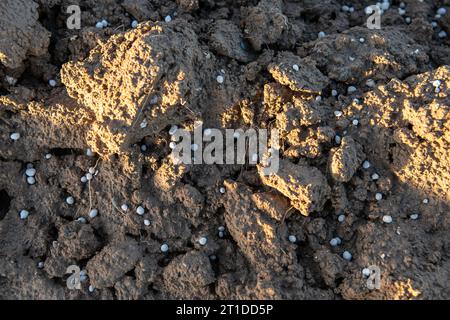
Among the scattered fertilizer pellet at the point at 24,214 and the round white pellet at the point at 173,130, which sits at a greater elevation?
the round white pellet at the point at 173,130

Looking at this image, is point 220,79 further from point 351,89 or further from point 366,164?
point 366,164

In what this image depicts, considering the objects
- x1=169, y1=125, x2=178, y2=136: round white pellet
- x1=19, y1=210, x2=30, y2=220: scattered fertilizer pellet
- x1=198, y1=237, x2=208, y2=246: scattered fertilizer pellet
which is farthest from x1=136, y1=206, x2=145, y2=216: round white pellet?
x1=19, y1=210, x2=30, y2=220: scattered fertilizer pellet

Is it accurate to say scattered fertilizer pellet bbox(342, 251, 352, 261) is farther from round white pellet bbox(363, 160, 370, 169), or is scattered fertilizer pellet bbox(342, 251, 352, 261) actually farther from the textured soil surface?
round white pellet bbox(363, 160, 370, 169)

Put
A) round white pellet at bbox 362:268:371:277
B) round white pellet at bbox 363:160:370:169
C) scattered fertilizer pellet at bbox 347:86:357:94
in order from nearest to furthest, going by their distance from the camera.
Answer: round white pellet at bbox 362:268:371:277 → round white pellet at bbox 363:160:370:169 → scattered fertilizer pellet at bbox 347:86:357:94

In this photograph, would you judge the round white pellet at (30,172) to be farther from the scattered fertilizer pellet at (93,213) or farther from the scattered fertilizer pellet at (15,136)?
the scattered fertilizer pellet at (93,213)

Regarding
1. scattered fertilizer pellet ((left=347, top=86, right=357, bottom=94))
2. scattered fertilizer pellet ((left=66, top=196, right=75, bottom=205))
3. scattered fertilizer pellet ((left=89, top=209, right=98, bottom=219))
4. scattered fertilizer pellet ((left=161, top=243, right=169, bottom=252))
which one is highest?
scattered fertilizer pellet ((left=347, top=86, right=357, bottom=94))

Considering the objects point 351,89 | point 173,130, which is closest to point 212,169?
point 173,130

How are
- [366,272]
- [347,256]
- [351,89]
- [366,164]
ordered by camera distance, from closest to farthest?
[366,272]
[347,256]
[366,164]
[351,89]

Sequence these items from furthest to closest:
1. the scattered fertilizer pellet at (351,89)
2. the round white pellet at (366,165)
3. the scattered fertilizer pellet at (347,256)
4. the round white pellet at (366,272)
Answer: the scattered fertilizer pellet at (351,89), the round white pellet at (366,165), the scattered fertilizer pellet at (347,256), the round white pellet at (366,272)

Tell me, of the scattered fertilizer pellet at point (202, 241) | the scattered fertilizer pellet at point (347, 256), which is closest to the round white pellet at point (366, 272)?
the scattered fertilizer pellet at point (347, 256)
